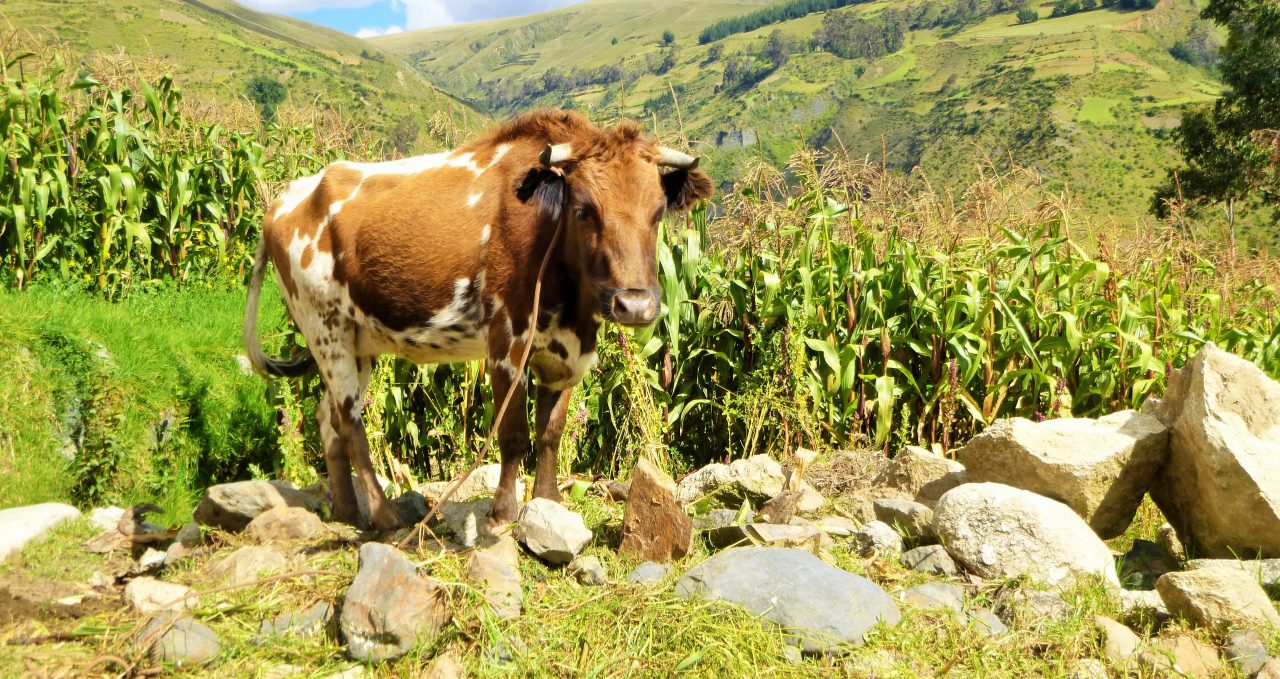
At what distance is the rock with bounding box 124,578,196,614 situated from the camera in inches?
177

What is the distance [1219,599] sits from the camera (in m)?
4.31

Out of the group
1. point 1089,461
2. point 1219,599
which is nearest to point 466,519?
point 1089,461

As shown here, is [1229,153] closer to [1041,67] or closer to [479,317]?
[479,317]

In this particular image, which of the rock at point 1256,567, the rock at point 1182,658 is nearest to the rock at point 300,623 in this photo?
the rock at point 1182,658

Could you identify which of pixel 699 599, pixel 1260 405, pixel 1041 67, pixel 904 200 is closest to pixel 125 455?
pixel 699 599

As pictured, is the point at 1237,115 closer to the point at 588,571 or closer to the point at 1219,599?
the point at 1219,599

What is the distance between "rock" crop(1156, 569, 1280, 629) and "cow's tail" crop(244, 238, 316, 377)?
5.68 metres

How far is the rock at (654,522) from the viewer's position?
5.03m

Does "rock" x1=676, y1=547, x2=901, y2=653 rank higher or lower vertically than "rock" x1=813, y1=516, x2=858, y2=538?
higher

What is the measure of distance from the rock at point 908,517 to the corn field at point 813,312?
1.45 m

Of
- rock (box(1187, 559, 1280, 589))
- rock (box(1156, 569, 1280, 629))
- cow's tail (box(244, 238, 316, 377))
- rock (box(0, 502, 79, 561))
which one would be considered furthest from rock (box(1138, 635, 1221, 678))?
rock (box(0, 502, 79, 561))

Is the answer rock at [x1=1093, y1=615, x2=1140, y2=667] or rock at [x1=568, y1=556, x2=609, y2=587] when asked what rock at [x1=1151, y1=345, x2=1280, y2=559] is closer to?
rock at [x1=1093, y1=615, x2=1140, y2=667]

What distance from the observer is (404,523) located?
19.6 ft

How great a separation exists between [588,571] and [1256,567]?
3.57 meters
